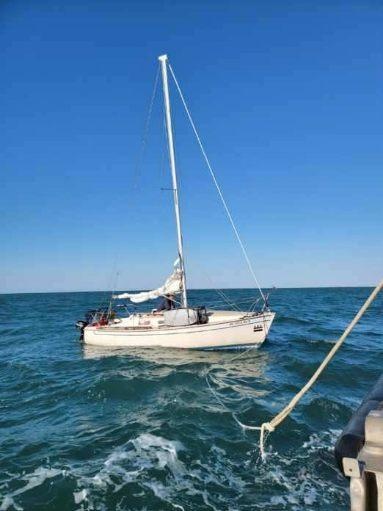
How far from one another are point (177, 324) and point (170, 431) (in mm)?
10702

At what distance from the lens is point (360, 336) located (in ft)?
84.0

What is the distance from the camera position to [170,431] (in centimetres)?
984

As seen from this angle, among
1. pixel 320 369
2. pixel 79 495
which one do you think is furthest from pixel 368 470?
pixel 79 495

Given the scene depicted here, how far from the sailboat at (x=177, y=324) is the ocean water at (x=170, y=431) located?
0.83 m

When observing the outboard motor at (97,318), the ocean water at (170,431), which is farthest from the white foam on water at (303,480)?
the outboard motor at (97,318)

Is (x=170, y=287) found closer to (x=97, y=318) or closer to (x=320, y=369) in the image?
(x=97, y=318)

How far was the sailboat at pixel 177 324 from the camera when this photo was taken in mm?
20281

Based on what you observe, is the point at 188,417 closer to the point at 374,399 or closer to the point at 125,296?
the point at 374,399

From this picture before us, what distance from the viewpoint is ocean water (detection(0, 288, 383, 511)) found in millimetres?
6949

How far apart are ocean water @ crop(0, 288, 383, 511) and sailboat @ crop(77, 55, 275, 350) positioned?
83 centimetres

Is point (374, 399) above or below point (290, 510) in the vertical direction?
above

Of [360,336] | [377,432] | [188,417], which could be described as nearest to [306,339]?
[360,336]

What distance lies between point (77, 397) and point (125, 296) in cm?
1050

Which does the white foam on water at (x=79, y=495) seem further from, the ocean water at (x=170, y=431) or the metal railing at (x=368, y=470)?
the metal railing at (x=368, y=470)
